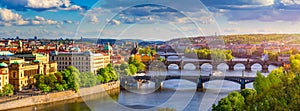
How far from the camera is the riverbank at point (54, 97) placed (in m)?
14.1

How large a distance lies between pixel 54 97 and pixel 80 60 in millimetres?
7710

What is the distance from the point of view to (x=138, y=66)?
26234 mm

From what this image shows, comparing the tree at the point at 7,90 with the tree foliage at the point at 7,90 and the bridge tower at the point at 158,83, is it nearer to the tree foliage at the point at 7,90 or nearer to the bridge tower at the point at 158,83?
the tree foliage at the point at 7,90

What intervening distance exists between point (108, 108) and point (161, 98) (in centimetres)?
283

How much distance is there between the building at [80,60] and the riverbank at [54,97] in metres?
3.89

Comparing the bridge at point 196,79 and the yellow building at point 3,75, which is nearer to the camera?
the yellow building at point 3,75

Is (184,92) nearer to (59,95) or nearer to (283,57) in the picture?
(59,95)

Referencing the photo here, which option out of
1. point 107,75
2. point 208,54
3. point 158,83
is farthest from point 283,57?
point 107,75

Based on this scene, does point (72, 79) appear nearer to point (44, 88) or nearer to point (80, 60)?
point (44, 88)

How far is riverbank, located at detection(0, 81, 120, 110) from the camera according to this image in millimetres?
14086

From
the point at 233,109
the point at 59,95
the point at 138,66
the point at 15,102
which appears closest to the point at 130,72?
the point at 138,66

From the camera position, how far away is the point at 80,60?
2358 cm

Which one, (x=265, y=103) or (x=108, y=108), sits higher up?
(x=265, y=103)

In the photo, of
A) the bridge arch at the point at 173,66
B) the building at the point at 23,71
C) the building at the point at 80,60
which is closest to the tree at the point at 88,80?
the building at the point at 23,71
